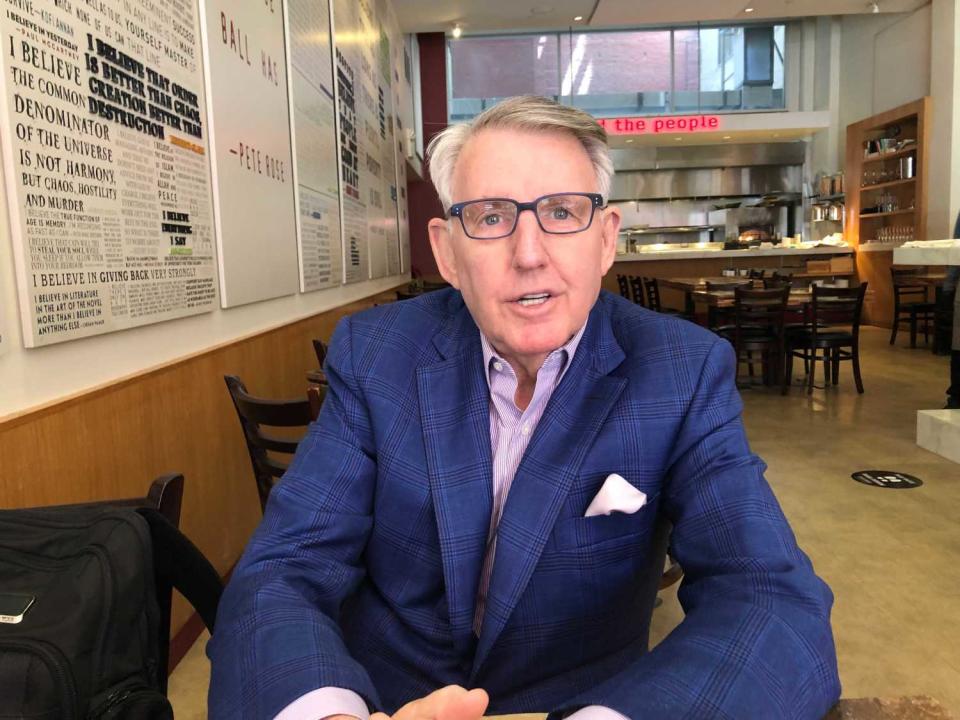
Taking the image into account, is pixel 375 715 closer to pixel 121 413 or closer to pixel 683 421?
pixel 683 421

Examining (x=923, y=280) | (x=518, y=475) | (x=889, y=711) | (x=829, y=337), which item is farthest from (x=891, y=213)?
(x=889, y=711)

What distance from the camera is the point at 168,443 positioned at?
2.29 m

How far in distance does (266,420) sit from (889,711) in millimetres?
1548

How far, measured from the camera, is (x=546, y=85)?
12906 mm

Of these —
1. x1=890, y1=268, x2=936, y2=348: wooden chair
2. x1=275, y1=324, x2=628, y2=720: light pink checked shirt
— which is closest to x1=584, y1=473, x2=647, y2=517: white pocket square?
x1=275, y1=324, x2=628, y2=720: light pink checked shirt

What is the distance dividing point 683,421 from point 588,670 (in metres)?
0.40

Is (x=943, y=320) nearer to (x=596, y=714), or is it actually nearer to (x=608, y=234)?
(x=608, y=234)

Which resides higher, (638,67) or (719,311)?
(638,67)

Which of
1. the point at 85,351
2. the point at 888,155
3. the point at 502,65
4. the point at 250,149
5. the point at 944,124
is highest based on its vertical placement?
the point at 502,65

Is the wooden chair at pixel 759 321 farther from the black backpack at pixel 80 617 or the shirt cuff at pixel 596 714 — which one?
the black backpack at pixel 80 617

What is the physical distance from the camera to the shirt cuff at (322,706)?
2.53 ft

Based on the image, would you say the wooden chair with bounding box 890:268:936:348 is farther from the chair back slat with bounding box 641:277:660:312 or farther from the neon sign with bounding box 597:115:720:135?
the neon sign with bounding box 597:115:720:135

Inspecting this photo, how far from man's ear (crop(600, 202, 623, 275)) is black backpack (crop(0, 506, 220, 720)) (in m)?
0.73

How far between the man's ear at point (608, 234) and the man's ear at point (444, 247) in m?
0.23
